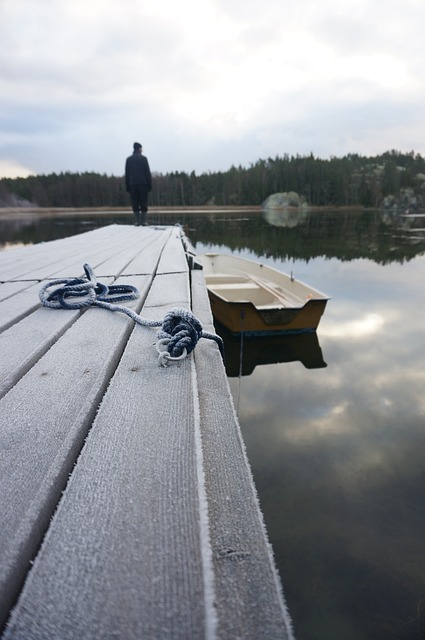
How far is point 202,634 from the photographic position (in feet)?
1.76

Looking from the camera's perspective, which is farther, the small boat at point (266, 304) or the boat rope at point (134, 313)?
the small boat at point (266, 304)

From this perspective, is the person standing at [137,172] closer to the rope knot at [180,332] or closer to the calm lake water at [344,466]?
the calm lake water at [344,466]

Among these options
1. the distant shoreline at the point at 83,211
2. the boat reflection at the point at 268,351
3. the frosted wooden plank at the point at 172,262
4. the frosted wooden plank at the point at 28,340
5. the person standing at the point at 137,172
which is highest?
the person standing at the point at 137,172

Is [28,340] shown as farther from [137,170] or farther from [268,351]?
[137,170]

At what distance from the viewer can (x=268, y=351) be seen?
18.1 feet

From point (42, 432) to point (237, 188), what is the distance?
96.7 m

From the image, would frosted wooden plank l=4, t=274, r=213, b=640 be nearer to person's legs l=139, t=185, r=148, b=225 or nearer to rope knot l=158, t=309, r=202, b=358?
rope knot l=158, t=309, r=202, b=358

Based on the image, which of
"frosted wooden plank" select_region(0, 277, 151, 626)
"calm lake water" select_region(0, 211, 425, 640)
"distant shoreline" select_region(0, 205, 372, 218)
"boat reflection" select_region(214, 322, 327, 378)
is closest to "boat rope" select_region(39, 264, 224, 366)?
"frosted wooden plank" select_region(0, 277, 151, 626)

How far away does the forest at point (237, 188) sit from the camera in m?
84.1

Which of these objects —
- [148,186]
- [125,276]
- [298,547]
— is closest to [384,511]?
[298,547]

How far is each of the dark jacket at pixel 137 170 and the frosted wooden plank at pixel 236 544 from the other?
10284 millimetres

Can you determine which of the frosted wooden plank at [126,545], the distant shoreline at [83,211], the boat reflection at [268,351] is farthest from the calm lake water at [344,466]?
the distant shoreline at [83,211]

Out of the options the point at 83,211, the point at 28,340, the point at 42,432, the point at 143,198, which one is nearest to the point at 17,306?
the point at 28,340

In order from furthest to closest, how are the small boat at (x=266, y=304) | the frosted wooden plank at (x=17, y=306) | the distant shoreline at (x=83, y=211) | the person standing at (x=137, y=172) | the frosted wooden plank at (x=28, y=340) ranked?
1. the distant shoreline at (x=83, y=211)
2. the person standing at (x=137, y=172)
3. the small boat at (x=266, y=304)
4. the frosted wooden plank at (x=17, y=306)
5. the frosted wooden plank at (x=28, y=340)
